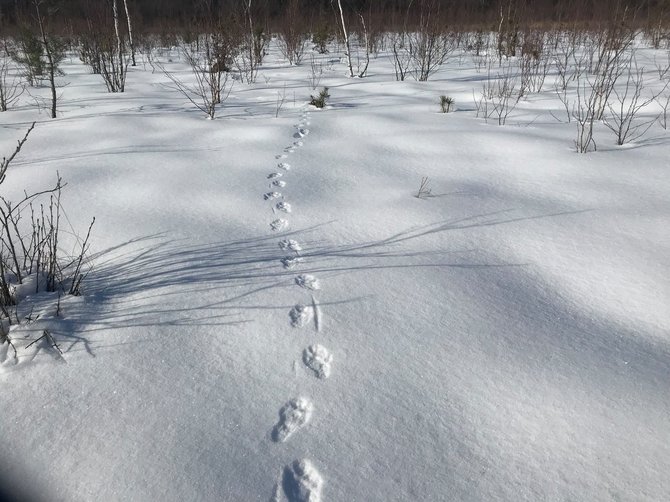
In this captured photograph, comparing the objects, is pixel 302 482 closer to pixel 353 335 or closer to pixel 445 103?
pixel 353 335

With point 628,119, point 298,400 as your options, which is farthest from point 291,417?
point 628,119

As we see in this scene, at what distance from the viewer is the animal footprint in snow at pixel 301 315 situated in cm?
130

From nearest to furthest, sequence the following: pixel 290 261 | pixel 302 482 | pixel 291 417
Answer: pixel 302 482 < pixel 291 417 < pixel 290 261

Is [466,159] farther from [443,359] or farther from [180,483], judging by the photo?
[180,483]

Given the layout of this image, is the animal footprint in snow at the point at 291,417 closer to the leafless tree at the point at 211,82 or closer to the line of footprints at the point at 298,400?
the line of footprints at the point at 298,400

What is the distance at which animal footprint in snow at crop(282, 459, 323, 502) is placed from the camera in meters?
0.83

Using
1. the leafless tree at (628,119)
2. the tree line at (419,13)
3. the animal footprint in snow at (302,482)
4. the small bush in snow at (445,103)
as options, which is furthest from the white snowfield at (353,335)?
the tree line at (419,13)

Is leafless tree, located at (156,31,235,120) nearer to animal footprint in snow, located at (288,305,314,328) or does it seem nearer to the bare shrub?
the bare shrub

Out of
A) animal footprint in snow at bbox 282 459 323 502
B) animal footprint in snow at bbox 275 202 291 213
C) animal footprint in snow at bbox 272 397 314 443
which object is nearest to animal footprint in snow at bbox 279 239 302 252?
animal footprint in snow at bbox 275 202 291 213

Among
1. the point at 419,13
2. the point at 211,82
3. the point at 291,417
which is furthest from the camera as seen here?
the point at 419,13

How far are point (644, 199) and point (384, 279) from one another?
1.38 meters

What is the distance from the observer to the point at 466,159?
2607mm

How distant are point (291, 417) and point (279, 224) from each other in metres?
1.02

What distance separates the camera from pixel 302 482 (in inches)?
33.6
